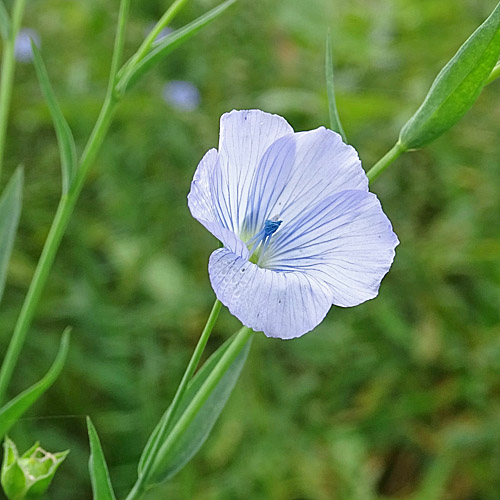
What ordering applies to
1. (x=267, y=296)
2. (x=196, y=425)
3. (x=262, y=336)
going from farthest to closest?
(x=262, y=336) → (x=196, y=425) → (x=267, y=296)

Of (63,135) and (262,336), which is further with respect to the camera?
(262,336)

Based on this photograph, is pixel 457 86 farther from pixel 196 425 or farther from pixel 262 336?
pixel 262 336

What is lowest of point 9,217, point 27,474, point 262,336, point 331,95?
point 262,336

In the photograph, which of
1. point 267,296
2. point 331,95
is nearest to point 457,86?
point 331,95

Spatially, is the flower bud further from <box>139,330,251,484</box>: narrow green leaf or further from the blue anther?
the blue anther

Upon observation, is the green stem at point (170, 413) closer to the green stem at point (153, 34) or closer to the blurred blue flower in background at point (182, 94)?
the green stem at point (153, 34)

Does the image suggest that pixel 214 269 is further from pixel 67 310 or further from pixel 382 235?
pixel 67 310
